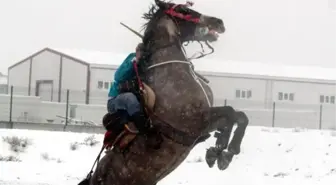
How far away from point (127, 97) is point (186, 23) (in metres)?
0.76

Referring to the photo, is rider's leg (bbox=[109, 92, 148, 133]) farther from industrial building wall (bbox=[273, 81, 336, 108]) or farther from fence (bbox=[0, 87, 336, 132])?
industrial building wall (bbox=[273, 81, 336, 108])

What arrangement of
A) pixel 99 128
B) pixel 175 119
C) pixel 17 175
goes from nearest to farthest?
pixel 175 119
pixel 17 175
pixel 99 128

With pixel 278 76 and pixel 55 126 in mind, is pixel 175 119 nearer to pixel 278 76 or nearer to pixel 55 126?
pixel 55 126

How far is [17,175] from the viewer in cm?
1256

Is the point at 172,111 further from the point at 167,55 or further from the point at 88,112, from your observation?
the point at 88,112

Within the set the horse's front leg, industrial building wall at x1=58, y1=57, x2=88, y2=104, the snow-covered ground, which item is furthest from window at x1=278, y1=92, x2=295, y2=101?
the horse's front leg

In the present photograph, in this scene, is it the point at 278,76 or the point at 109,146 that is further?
the point at 278,76

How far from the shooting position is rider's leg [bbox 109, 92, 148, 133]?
4797 mm

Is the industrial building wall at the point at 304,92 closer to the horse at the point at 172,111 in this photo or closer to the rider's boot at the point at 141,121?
the horse at the point at 172,111

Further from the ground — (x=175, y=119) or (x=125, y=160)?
(x=175, y=119)

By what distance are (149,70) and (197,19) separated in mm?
560

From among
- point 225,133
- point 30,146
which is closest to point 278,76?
point 30,146

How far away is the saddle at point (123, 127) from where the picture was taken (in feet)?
15.8

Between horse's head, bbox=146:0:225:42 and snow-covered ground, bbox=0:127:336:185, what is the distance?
24.5 feet
